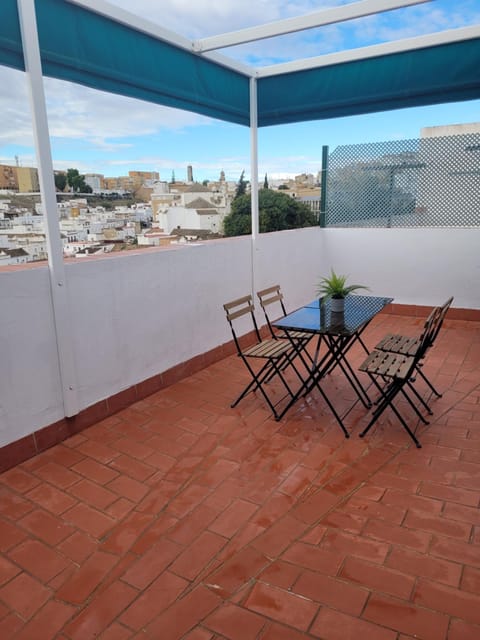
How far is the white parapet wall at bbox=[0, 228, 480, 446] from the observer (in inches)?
113

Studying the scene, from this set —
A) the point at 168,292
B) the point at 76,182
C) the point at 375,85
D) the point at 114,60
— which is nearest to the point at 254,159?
the point at 375,85

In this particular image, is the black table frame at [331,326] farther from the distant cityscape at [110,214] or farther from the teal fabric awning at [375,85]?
the teal fabric awning at [375,85]

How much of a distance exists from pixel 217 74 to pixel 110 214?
189 centimetres

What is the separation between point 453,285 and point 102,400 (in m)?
5.00

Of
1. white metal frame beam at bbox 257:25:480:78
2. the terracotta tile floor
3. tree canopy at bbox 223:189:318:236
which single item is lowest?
the terracotta tile floor

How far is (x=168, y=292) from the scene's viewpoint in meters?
4.09

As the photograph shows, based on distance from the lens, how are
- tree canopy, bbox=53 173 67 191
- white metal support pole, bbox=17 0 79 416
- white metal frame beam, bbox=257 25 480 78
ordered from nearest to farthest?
white metal support pole, bbox=17 0 79 416, tree canopy, bbox=53 173 67 191, white metal frame beam, bbox=257 25 480 78

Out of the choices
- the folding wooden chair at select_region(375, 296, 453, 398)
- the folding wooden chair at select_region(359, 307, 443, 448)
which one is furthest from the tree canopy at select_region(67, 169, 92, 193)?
the folding wooden chair at select_region(375, 296, 453, 398)

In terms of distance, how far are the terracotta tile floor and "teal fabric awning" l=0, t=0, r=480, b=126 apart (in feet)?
8.40

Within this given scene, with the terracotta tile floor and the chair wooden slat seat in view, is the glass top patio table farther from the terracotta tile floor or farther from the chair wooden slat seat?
the terracotta tile floor

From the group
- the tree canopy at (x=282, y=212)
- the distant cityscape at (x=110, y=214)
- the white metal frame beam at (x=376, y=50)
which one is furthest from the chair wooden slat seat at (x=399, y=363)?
the tree canopy at (x=282, y=212)

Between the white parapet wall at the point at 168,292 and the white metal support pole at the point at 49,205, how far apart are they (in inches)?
2.1

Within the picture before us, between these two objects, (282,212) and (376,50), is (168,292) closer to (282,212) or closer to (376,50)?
(376,50)

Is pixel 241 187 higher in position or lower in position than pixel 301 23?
lower
